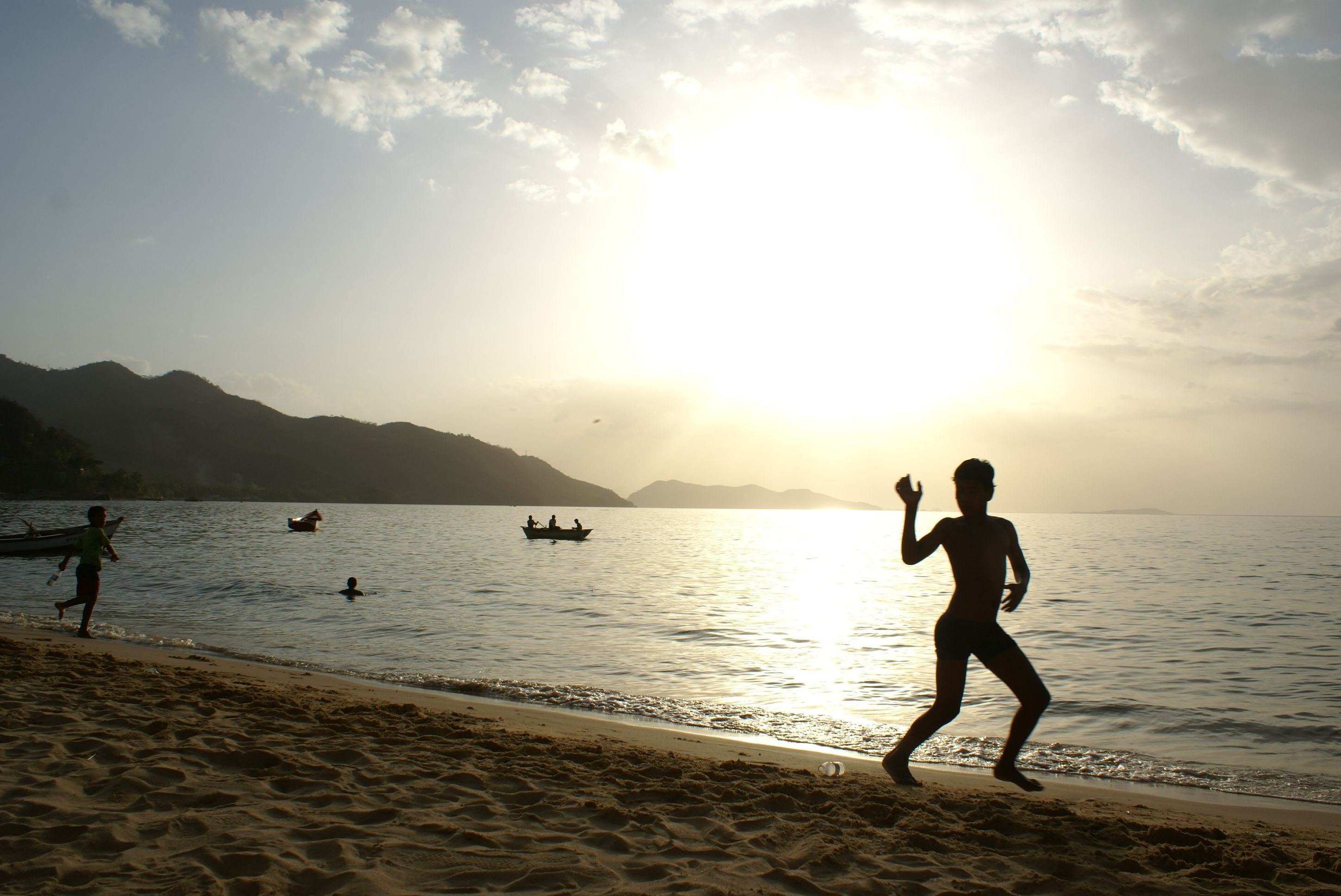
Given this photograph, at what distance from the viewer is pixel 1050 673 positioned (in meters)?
14.7

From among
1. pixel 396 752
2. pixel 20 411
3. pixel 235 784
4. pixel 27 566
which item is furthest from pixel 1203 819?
pixel 20 411

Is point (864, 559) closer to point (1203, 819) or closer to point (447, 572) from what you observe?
A: point (447, 572)

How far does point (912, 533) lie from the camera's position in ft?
17.2

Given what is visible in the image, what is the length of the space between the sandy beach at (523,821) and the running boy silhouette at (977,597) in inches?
32.6

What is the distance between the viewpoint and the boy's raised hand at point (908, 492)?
523 cm

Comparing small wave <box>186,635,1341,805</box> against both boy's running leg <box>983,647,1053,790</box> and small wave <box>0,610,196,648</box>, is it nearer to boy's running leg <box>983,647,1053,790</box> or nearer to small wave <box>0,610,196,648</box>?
boy's running leg <box>983,647,1053,790</box>

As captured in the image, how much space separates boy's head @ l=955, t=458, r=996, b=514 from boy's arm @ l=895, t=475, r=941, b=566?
270 mm

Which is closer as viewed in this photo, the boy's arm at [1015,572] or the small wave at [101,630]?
the boy's arm at [1015,572]

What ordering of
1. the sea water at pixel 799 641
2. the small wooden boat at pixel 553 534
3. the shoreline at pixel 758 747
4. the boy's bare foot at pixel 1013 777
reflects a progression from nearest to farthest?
the boy's bare foot at pixel 1013 777 → the shoreline at pixel 758 747 → the sea water at pixel 799 641 → the small wooden boat at pixel 553 534

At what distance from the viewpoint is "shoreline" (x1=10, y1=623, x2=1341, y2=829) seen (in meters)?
7.31

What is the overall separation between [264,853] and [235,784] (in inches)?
61.2

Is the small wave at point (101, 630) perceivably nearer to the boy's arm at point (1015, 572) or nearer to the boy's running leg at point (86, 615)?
the boy's running leg at point (86, 615)

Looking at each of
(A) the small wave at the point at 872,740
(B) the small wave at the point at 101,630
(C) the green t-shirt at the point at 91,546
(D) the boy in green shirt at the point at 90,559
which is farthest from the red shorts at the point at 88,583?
(A) the small wave at the point at 872,740

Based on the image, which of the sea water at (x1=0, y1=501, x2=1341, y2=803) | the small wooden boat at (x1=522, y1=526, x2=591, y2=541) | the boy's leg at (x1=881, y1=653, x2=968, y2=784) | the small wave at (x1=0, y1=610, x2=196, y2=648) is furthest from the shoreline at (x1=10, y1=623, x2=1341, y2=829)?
the small wooden boat at (x1=522, y1=526, x2=591, y2=541)
